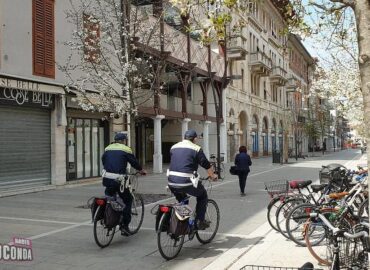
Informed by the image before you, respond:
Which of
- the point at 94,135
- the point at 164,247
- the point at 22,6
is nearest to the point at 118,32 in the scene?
the point at 22,6

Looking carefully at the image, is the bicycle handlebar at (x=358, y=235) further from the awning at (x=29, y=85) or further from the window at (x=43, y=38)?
the window at (x=43, y=38)

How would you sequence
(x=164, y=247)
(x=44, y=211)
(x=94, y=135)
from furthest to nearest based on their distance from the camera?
(x=94, y=135) < (x=44, y=211) < (x=164, y=247)

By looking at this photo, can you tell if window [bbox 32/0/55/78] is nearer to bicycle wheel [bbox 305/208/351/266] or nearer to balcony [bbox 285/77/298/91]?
bicycle wheel [bbox 305/208/351/266]

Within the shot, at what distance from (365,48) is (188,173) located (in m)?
3.63

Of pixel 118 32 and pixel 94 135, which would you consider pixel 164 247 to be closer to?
pixel 118 32

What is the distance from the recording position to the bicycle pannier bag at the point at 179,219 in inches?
259

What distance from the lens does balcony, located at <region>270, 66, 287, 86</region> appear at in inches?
2026

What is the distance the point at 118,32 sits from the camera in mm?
13656

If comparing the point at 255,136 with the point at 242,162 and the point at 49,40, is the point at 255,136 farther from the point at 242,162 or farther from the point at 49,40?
the point at 49,40

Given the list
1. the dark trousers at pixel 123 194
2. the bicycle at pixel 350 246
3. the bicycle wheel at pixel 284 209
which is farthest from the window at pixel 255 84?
the bicycle at pixel 350 246

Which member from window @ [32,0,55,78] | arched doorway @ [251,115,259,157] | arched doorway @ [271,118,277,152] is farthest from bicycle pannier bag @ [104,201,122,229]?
arched doorway @ [271,118,277,152]

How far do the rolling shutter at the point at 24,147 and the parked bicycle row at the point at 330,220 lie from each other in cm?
876

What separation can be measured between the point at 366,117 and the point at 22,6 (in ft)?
44.3

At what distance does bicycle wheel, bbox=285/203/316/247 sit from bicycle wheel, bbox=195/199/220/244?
1.21 metres
